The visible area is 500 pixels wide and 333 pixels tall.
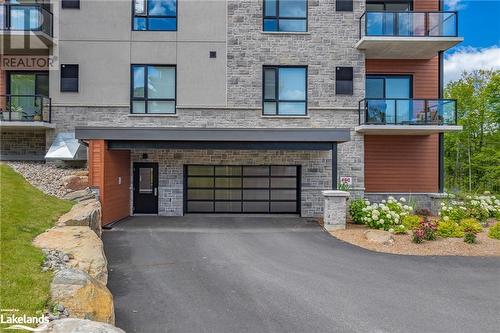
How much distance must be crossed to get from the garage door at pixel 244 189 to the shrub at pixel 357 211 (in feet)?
9.28

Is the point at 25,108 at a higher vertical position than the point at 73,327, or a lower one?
higher

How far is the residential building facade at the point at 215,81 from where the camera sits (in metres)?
14.0

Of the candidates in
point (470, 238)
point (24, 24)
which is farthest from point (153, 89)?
point (470, 238)

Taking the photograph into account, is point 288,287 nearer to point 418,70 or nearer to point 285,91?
point 285,91

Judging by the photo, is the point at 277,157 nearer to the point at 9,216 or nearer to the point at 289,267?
the point at 289,267

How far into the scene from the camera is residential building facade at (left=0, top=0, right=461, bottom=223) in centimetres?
1402

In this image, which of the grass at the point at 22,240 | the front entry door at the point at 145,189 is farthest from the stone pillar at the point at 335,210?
the grass at the point at 22,240

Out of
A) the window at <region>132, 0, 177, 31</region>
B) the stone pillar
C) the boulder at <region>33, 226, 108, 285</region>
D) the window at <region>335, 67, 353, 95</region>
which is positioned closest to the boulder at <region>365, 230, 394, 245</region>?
the stone pillar

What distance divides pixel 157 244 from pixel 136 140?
4.04 meters

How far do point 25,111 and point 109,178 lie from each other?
5350 millimetres

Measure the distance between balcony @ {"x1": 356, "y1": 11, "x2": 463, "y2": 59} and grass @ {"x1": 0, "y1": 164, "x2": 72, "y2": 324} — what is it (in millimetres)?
12655

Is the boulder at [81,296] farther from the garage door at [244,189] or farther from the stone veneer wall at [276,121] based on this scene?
the garage door at [244,189]

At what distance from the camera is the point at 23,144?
14562 millimetres

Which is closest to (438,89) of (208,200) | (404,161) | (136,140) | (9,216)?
(404,161)
